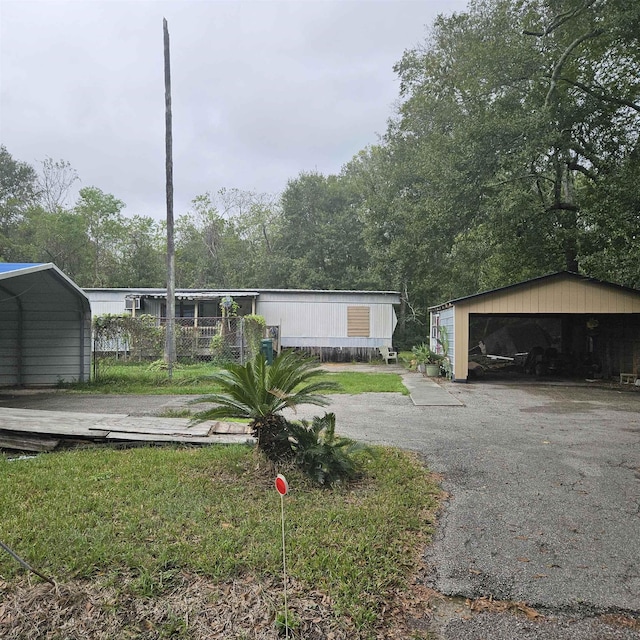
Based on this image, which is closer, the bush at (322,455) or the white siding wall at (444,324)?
the bush at (322,455)

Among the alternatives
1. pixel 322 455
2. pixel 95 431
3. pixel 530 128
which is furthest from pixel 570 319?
pixel 95 431

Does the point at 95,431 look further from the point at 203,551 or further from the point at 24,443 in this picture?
the point at 203,551

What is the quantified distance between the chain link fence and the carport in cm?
632

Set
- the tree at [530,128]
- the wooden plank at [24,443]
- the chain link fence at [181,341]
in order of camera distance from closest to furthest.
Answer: the wooden plank at [24,443] → the tree at [530,128] → the chain link fence at [181,341]

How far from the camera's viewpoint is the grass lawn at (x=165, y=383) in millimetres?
10258

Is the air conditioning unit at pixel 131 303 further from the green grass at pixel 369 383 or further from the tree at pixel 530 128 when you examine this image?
Result: the tree at pixel 530 128

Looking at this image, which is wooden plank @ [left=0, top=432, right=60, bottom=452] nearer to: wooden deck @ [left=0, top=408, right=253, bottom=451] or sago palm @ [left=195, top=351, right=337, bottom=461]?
wooden deck @ [left=0, top=408, right=253, bottom=451]

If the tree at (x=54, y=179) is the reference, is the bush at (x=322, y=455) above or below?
below

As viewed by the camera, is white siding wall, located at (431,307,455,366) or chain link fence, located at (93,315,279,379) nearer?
white siding wall, located at (431,307,455,366)

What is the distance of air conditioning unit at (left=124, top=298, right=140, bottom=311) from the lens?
1950 cm

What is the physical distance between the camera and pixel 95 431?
214 inches

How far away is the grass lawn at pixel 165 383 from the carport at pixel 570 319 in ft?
8.54

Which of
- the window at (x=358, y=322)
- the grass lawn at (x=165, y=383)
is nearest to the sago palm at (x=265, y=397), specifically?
the grass lawn at (x=165, y=383)

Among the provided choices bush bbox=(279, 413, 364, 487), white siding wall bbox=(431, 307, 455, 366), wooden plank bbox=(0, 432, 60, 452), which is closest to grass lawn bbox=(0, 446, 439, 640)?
bush bbox=(279, 413, 364, 487)
